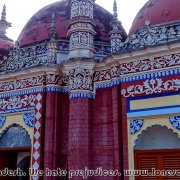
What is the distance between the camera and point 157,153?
7332 millimetres

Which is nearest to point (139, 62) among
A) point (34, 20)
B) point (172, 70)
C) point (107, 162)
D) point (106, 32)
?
point (172, 70)

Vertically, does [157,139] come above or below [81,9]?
below

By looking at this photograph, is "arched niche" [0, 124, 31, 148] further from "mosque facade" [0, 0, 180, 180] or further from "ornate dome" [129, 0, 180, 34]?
"ornate dome" [129, 0, 180, 34]

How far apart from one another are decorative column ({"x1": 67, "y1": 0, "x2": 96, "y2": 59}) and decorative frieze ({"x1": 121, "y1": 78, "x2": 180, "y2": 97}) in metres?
1.60

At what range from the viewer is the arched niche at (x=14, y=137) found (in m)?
9.09

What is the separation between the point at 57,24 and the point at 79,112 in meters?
4.44

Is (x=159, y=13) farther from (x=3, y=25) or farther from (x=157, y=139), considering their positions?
(x=3, y=25)

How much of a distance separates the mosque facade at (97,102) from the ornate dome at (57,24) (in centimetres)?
97

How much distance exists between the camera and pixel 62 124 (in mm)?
8695

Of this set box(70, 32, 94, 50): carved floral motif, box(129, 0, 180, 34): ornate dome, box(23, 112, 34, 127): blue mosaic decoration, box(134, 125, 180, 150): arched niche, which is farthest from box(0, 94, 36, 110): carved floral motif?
box(129, 0, 180, 34): ornate dome

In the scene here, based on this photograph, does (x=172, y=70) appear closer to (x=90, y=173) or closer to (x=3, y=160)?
(x=90, y=173)

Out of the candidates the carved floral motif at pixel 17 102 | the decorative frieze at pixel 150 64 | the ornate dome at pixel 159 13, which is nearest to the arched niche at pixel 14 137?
the carved floral motif at pixel 17 102

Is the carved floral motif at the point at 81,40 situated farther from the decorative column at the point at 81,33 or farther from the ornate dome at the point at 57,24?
the ornate dome at the point at 57,24

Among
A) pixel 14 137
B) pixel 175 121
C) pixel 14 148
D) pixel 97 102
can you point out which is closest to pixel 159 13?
pixel 97 102
